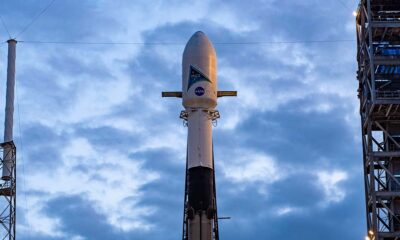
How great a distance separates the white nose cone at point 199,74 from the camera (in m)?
100

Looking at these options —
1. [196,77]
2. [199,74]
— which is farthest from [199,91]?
[199,74]

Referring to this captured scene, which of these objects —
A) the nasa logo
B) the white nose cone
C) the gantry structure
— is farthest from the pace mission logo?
the gantry structure

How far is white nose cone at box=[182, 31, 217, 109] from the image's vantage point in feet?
330

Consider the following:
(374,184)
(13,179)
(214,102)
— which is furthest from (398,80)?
(13,179)

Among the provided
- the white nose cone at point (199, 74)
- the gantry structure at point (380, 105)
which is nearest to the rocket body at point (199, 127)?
the white nose cone at point (199, 74)

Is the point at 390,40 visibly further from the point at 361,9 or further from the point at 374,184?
the point at 374,184

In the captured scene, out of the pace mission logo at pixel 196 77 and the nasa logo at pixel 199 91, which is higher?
the pace mission logo at pixel 196 77

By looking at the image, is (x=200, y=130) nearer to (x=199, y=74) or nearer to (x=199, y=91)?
(x=199, y=91)

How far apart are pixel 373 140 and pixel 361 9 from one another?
12762mm

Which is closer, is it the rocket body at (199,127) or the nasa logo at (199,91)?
the rocket body at (199,127)

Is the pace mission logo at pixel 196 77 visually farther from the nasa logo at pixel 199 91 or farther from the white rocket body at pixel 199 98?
the nasa logo at pixel 199 91

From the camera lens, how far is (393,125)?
3853 inches

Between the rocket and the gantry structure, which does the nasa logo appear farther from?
the gantry structure

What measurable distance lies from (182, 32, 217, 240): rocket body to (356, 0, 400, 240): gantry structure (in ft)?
47.4
